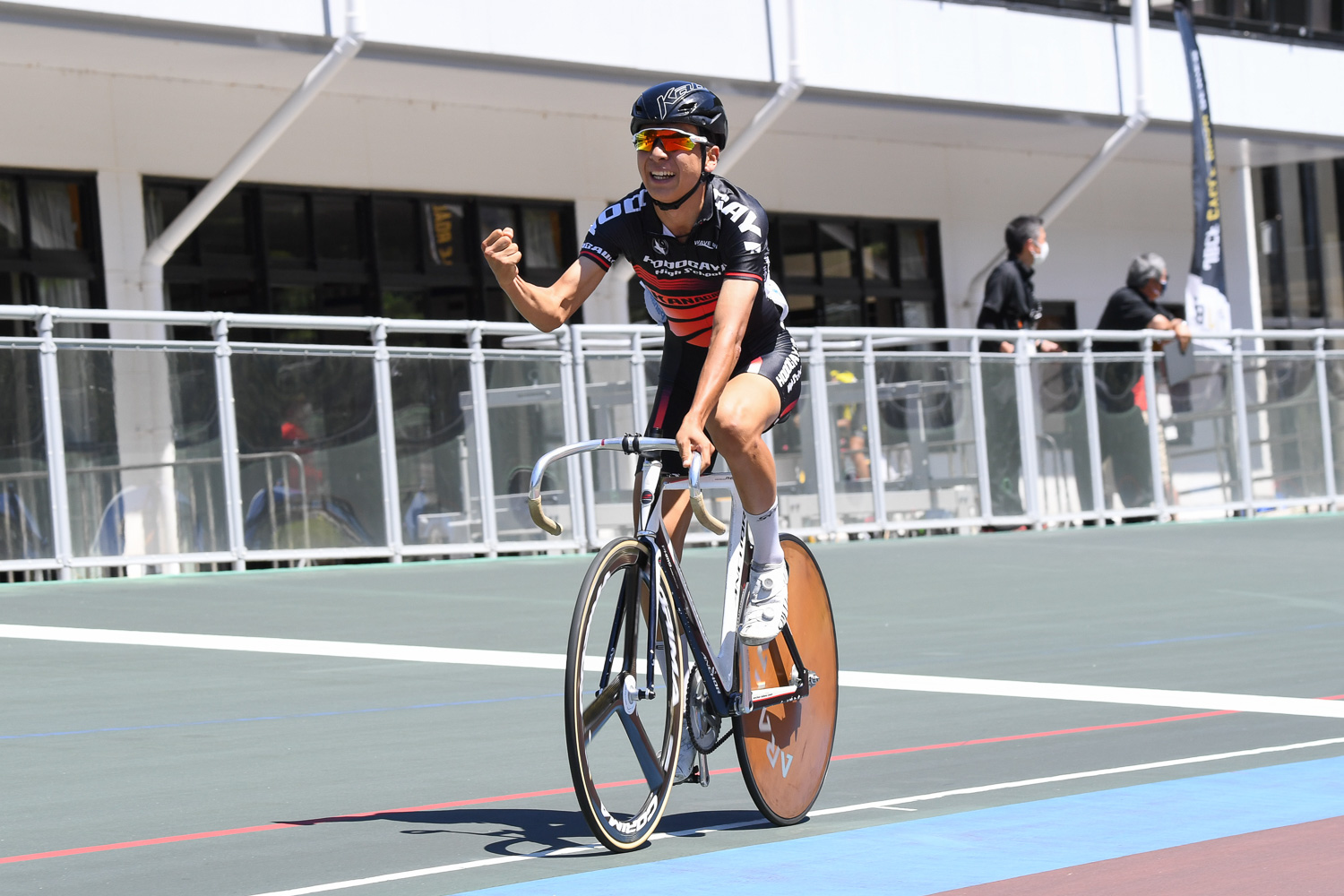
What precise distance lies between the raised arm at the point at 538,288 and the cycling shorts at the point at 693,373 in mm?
301

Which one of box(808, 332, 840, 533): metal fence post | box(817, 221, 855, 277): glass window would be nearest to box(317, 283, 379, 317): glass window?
box(808, 332, 840, 533): metal fence post

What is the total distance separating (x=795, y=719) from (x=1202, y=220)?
16.4 metres

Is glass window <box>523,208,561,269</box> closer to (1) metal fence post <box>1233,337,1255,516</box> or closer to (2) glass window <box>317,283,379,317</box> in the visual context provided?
(2) glass window <box>317,283,379,317</box>

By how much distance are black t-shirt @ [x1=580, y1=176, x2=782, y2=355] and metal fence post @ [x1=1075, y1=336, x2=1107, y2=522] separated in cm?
1192

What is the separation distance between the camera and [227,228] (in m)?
16.9

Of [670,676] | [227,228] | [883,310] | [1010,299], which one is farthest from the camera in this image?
[883,310]

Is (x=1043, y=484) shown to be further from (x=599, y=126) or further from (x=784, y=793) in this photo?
(x=784, y=793)

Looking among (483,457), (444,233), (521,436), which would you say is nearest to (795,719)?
(483,457)

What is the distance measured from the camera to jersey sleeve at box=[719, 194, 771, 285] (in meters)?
4.75

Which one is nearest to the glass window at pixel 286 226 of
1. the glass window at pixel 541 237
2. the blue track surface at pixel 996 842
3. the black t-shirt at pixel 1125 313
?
the glass window at pixel 541 237

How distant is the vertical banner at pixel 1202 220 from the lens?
19.9 metres

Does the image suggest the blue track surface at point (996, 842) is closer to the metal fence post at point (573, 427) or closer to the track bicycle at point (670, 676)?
the track bicycle at point (670, 676)

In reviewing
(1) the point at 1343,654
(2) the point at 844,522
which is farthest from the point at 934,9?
(1) the point at 1343,654

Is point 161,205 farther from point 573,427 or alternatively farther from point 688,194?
point 688,194
